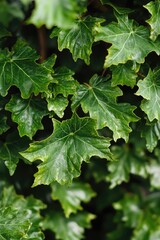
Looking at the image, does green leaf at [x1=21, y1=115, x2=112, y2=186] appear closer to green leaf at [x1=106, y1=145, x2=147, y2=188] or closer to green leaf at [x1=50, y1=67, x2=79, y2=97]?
green leaf at [x1=50, y1=67, x2=79, y2=97]

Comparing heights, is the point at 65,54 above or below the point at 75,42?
below

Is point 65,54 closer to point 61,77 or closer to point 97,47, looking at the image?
point 97,47

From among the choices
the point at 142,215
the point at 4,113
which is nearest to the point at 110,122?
the point at 4,113

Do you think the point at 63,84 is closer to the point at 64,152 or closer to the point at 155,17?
the point at 64,152

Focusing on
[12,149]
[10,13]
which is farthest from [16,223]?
[10,13]

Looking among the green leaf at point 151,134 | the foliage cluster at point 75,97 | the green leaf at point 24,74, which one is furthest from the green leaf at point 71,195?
the green leaf at point 24,74

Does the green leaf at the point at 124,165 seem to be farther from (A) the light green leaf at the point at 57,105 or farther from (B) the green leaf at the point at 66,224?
(A) the light green leaf at the point at 57,105
